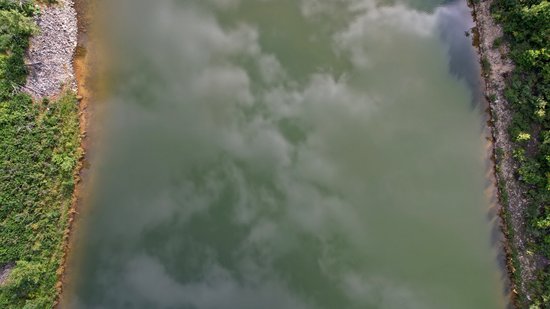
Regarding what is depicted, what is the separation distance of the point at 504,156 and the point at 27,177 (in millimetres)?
18926

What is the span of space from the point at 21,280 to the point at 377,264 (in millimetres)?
13582

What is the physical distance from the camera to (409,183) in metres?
16.4

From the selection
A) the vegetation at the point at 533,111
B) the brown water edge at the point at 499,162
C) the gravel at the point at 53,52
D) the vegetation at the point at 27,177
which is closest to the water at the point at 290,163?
the brown water edge at the point at 499,162

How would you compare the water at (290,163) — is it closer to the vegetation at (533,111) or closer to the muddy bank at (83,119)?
the muddy bank at (83,119)

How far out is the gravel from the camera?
16078 millimetres

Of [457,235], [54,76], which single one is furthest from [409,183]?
[54,76]

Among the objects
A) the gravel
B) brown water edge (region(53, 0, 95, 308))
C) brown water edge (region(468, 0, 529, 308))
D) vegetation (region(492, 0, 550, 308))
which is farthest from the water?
the gravel

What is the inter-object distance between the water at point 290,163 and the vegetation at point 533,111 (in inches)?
56.4

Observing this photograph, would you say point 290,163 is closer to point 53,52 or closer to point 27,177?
point 27,177

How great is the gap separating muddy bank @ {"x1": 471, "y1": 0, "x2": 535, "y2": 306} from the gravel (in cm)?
1717

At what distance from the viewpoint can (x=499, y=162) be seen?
16.3 meters

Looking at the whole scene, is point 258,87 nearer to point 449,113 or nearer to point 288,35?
point 288,35

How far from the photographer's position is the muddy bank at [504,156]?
15.9 m

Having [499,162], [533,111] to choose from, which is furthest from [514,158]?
[533,111]
